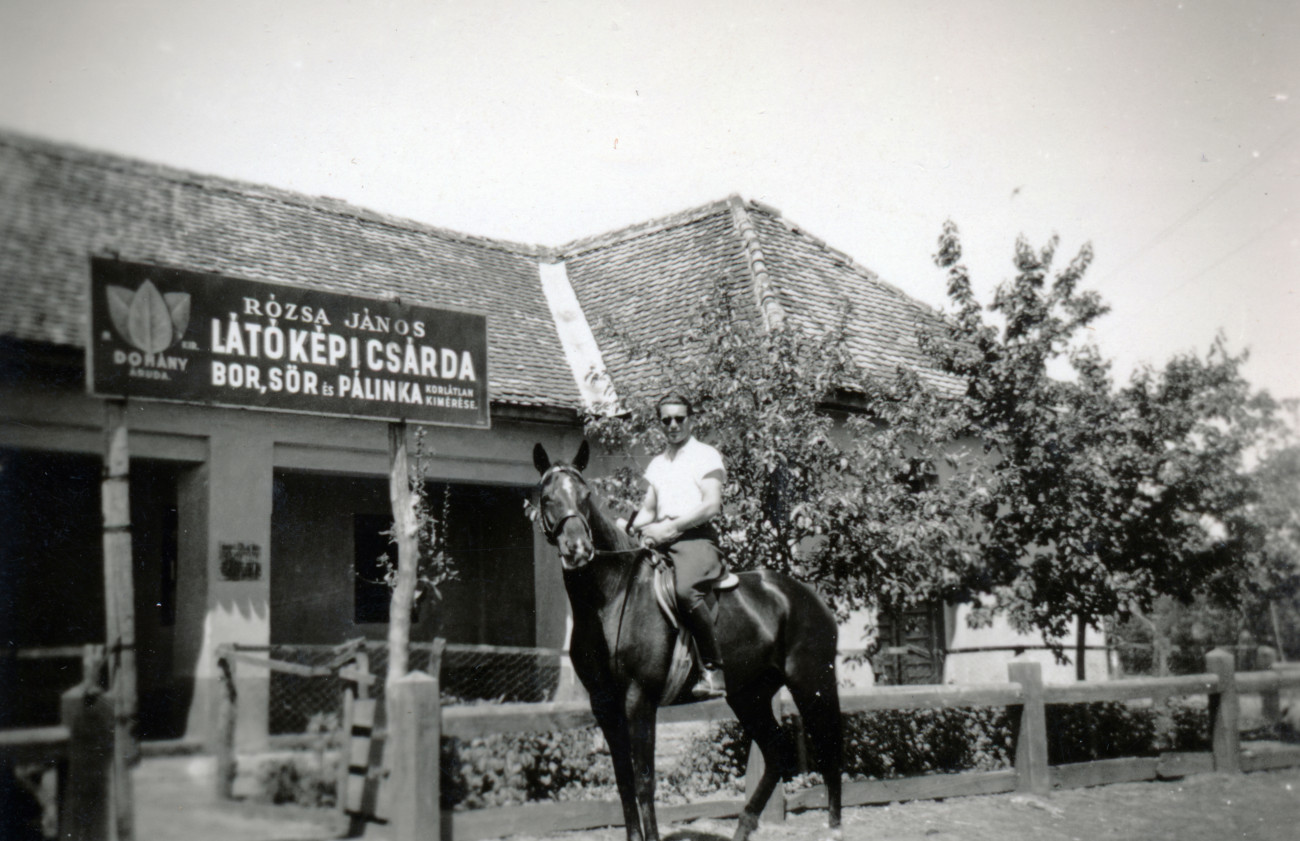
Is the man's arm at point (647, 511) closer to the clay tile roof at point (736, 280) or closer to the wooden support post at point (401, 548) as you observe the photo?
the wooden support post at point (401, 548)

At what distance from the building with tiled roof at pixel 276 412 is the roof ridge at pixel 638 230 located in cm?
8

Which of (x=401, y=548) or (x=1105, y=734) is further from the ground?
(x=401, y=548)

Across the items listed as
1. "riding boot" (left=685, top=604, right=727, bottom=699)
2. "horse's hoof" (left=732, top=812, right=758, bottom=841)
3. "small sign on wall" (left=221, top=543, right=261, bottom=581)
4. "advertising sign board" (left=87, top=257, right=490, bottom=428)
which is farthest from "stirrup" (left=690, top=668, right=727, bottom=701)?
"small sign on wall" (left=221, top=543, right=261, bottom=581)

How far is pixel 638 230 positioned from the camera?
17.8 m

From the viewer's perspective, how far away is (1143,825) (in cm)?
778

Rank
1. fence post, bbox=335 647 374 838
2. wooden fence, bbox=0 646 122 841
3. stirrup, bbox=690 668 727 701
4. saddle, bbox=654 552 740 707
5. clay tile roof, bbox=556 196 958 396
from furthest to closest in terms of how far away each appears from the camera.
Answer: clay tile roof, bbox=556 196 958 396 < fence post, bbox=335 647 374 838 < stirrup, bbox=690 668 727 701 < saddle, bbox=654 552 740 707 < wooden fence, bbox=0 646 122 841

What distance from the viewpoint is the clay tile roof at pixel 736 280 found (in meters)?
14.4

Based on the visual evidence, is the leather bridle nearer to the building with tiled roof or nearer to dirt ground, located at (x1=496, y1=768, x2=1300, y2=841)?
the building with tiled roof

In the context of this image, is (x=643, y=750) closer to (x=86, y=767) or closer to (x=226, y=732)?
(x=86, y=767)

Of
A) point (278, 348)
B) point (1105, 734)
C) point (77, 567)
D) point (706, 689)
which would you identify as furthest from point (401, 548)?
point (1105, 734)

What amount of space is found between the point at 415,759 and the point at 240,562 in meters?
5.23

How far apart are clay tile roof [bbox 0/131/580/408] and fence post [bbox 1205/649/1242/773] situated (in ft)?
24.4

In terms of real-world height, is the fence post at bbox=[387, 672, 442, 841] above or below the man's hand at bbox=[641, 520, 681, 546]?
below

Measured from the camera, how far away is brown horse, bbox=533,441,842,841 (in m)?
6.04
